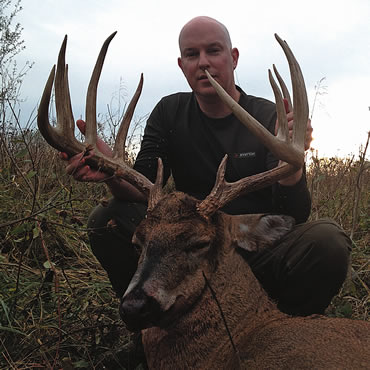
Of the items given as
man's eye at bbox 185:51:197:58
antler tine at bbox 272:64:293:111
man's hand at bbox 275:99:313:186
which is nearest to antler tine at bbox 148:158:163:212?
man's hand at bbox 275:99:313:186

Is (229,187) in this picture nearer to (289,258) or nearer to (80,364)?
(289,258)

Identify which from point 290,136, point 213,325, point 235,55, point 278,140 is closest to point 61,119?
point 278,140

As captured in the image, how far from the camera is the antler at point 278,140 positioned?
9.41ft

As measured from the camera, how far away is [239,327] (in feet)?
8.70

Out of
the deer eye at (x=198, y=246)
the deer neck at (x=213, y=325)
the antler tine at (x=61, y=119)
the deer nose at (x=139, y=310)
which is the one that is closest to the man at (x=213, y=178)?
the antler tine at (x=61, y=119)

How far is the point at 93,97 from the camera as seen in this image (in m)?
3.28

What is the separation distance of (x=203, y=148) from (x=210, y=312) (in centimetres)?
179

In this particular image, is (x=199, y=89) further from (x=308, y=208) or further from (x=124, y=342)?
(x=124, y=342)

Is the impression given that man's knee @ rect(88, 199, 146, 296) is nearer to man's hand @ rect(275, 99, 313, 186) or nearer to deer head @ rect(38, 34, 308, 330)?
deer head @ rect(38, 34, 308, 330)

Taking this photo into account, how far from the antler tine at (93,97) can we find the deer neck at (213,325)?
1280 mm

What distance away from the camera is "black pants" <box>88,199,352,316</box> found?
123 inches

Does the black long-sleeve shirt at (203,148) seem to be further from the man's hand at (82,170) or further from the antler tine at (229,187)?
the man's hand at (82,170)

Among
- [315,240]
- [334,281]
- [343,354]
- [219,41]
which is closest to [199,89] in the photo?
[219,41]

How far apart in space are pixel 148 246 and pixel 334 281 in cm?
128
